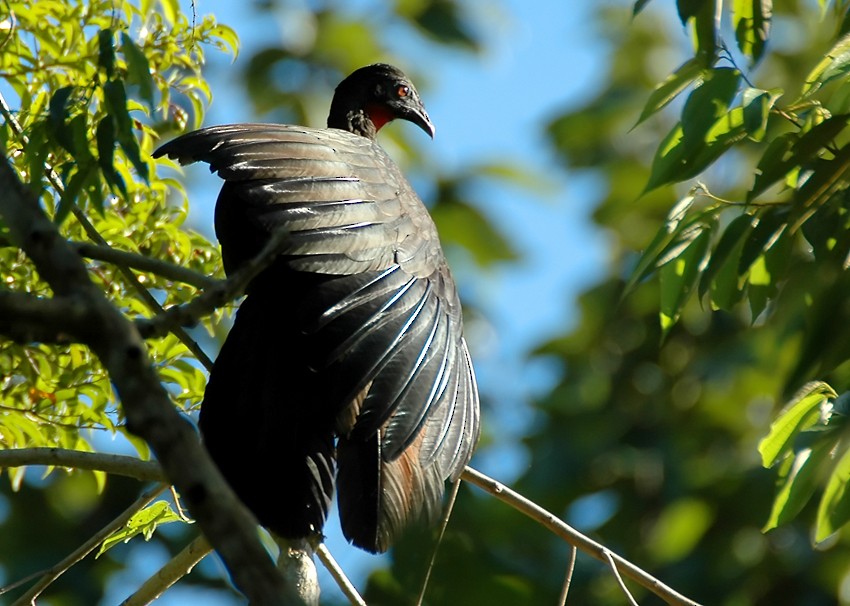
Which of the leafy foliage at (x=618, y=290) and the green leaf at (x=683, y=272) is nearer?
the leafy foliage at (x=618, y=290)

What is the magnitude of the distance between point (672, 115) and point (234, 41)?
27.2 feet

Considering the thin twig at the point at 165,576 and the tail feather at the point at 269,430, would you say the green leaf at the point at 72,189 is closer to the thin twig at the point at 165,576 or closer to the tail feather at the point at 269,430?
the tail feather at the point at 269,430

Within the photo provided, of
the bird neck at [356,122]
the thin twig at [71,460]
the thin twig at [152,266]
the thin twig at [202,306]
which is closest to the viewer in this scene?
the thin twig at [202,306]

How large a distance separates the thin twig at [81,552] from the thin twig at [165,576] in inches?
6.4

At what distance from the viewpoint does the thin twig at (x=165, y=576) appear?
3031 millimetres

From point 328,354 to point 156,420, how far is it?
1.32m

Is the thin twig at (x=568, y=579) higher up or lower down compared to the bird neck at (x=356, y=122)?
lower down

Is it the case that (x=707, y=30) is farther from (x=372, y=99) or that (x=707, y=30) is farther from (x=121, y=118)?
(x=372, y=99)

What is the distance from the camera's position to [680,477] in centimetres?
932

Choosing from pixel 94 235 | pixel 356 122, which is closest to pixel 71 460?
pixel 94 235

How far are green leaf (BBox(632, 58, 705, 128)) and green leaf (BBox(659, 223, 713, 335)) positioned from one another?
32 cm

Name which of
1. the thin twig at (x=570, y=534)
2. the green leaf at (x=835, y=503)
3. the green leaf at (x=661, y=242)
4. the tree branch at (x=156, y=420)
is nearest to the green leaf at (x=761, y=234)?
the green leaf at (x=661, y=242)

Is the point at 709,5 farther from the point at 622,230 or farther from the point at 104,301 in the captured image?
the point at 622,230

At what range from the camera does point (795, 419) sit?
2877mm
